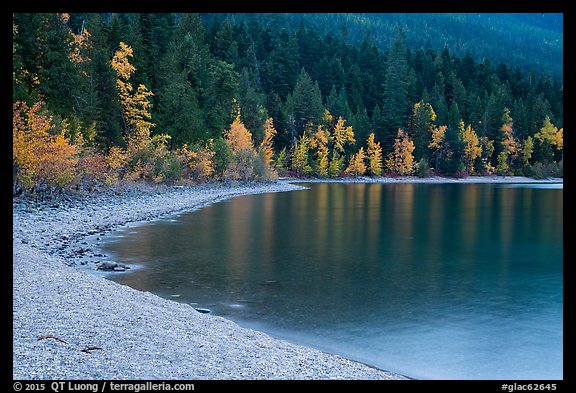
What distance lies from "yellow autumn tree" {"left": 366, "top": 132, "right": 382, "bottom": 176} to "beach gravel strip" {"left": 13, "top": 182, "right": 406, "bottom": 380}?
88.0 metres

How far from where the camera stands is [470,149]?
4377 inches

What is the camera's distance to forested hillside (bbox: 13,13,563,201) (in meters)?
37.4

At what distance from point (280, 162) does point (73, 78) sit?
56090 mm

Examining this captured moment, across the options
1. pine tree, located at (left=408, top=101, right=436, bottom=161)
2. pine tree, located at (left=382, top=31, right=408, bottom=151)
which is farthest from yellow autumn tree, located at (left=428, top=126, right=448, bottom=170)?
pine tree, located at (left=382, top=31, right=408, bottom=151)

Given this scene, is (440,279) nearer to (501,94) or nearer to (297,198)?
(297,198)

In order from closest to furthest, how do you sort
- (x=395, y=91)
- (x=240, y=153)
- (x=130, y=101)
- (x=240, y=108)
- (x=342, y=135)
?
(x=130, y=101)
(x=240, y=153)
(x=240, y=108)
(x=342, y=135)
(x=395, y=91)

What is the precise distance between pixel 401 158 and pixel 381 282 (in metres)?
86.9

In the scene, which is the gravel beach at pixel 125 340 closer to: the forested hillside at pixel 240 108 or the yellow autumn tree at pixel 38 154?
the yellow autumn tree at pixel 38 154

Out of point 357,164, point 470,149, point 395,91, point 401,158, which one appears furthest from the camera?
point 395,91

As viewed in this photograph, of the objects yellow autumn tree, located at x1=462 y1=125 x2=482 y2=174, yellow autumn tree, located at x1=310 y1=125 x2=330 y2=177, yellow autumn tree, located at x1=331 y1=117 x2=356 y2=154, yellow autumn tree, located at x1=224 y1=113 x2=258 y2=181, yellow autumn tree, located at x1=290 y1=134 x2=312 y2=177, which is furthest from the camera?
yellow autumn tree, located at x1=462 y1=125 x2=482 y2=174

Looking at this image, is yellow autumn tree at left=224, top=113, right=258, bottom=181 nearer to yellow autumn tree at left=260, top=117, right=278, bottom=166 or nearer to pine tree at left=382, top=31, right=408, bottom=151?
yellow autumn tree at left=260, top=117, right=278, bottom=166

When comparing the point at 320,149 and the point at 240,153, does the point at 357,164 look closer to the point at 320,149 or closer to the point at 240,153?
the point at 320,149

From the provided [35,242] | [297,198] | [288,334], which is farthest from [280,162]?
[288,334]

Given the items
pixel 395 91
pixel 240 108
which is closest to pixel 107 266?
pixel 240 108
